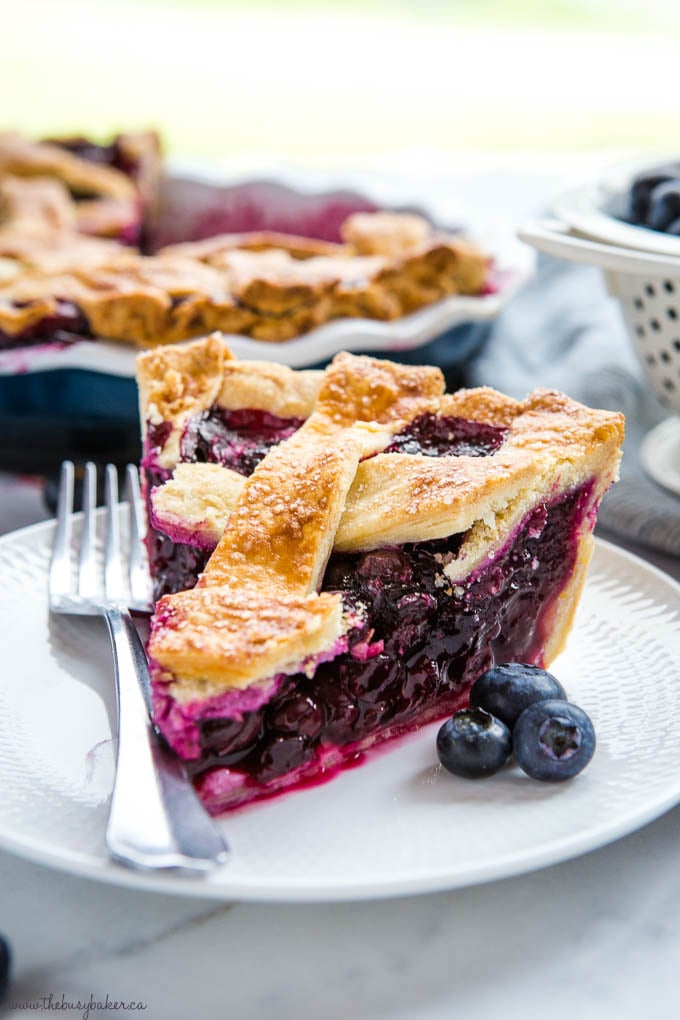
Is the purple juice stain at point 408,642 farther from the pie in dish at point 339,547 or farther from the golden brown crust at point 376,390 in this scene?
the golden brown crust at point 376,390

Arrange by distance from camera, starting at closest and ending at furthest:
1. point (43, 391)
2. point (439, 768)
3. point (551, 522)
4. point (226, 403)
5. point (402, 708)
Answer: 1. point (439, 768)
2. point (402, 708)
3. point (551, 522)
4. point (226, 403)
5. point (43, 391)

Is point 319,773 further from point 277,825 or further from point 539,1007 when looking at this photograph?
point 539,1007

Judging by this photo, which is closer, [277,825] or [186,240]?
[277,825]

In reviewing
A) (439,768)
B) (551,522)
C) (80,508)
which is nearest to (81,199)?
(80,508)

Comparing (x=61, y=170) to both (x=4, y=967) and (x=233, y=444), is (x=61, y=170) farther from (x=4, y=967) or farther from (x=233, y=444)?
(x=4, y=967)

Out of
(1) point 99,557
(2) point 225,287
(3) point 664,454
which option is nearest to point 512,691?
(1) point 99,557

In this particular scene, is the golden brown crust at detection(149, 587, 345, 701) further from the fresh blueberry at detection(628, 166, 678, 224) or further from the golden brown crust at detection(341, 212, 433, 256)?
the golden brown crust at detection(341, 212, 433, 256)

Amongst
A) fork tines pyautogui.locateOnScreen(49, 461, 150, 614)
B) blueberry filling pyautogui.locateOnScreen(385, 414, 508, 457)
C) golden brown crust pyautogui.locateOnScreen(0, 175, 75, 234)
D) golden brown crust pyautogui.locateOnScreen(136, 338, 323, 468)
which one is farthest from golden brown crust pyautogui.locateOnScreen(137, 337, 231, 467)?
golden brown crust pyautogui.locateOnScreen(0, 175, 75, 234)

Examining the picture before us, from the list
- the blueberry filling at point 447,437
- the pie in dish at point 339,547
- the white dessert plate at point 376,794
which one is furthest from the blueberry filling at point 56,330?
the blueberry filling at point 447,437
